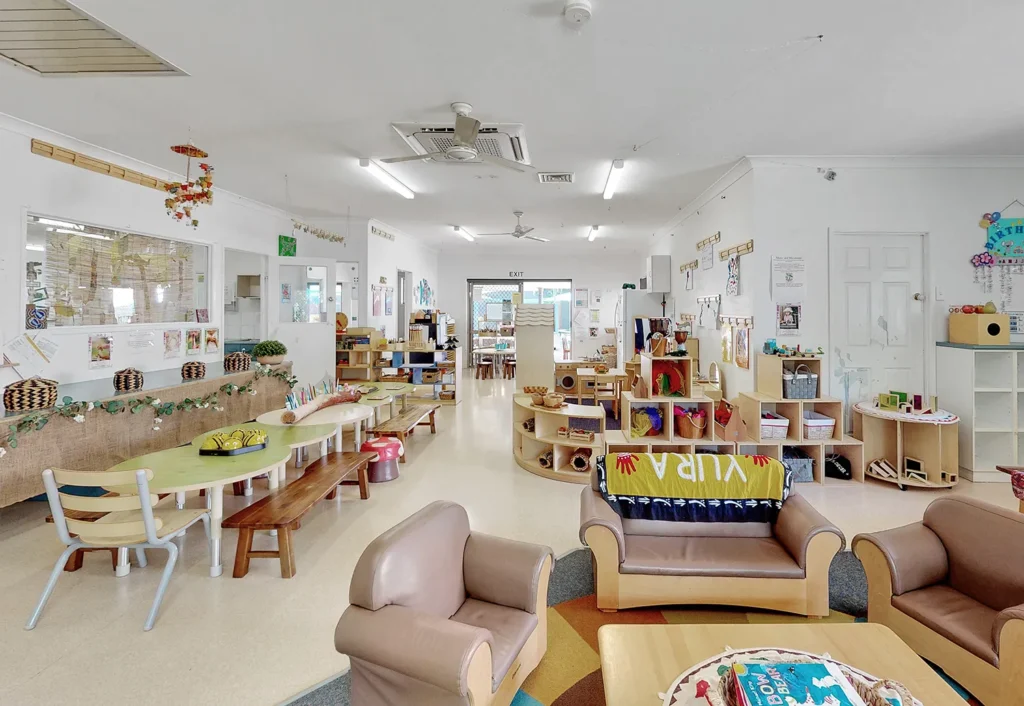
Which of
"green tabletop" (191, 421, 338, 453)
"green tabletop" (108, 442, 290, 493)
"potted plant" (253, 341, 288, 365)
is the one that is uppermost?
"potted plant" (253, 341, 288, 365)

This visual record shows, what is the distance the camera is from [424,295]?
11383 millimetres

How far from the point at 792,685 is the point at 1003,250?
5705mm

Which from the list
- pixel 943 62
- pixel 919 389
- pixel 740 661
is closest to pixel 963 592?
pixel 740 661

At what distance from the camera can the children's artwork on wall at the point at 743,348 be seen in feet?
16.8

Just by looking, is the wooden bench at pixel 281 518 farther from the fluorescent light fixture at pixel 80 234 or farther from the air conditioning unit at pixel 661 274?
the air conditioning unit at pixel 661 274

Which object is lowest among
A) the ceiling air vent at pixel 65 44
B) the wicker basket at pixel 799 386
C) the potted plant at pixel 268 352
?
the wicker basket at pixel 799 386

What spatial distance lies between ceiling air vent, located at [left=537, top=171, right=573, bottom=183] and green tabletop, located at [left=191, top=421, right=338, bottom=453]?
139 inches

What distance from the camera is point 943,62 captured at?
A: 3158 millimetres

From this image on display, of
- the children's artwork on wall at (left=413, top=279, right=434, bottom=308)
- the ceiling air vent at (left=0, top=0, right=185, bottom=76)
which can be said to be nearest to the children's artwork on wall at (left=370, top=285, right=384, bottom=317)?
the children's artwork on wall at (left=413, top=279, right=434, bottom=308)

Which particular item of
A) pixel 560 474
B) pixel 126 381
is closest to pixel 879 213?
pixel 560 474

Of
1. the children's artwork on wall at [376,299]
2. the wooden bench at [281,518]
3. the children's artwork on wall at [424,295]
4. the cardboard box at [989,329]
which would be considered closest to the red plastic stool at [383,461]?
the wooden bench at [281,518]

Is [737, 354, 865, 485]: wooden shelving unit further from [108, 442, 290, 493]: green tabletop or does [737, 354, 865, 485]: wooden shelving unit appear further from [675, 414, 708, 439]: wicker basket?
[108, 442, 290, 493]: green tabletop

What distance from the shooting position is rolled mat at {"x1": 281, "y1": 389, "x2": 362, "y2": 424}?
4.21 m

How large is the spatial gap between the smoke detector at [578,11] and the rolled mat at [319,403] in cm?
353
